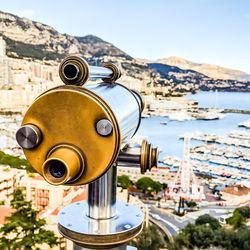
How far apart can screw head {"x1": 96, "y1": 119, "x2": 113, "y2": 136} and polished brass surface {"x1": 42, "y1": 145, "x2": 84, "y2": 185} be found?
0.09 feet

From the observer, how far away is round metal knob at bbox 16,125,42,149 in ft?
1.09

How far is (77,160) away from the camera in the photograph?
32 centimetres

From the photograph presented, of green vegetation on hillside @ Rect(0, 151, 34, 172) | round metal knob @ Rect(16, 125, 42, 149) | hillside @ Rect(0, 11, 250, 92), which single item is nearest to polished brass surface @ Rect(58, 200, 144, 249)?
round metal knob @ Rect(16, 125, 42, 149)

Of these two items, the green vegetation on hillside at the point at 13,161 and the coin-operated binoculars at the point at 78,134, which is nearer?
the coin-operated binoculars at the point at 78,134

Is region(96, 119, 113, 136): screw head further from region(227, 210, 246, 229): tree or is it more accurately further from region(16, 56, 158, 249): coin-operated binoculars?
region(227, 210, 246, 229): tree

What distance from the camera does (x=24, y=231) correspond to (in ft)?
10.4

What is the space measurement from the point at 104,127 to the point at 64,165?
4cm

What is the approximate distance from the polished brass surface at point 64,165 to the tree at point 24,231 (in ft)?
9.30

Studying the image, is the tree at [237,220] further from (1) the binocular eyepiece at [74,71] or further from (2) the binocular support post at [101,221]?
(1) the binocular eyepiece at [74,71]

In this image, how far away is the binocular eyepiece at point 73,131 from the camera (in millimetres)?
318

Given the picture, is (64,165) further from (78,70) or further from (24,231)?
(24,231)

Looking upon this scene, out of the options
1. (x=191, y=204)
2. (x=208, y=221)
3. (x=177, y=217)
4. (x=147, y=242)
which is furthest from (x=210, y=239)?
(x=191, y=204)

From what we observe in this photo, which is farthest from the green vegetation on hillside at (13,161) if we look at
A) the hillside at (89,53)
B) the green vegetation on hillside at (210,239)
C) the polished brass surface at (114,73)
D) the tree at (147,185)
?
the hillside at (89,53)

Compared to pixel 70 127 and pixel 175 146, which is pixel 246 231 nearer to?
pixel 70 127
